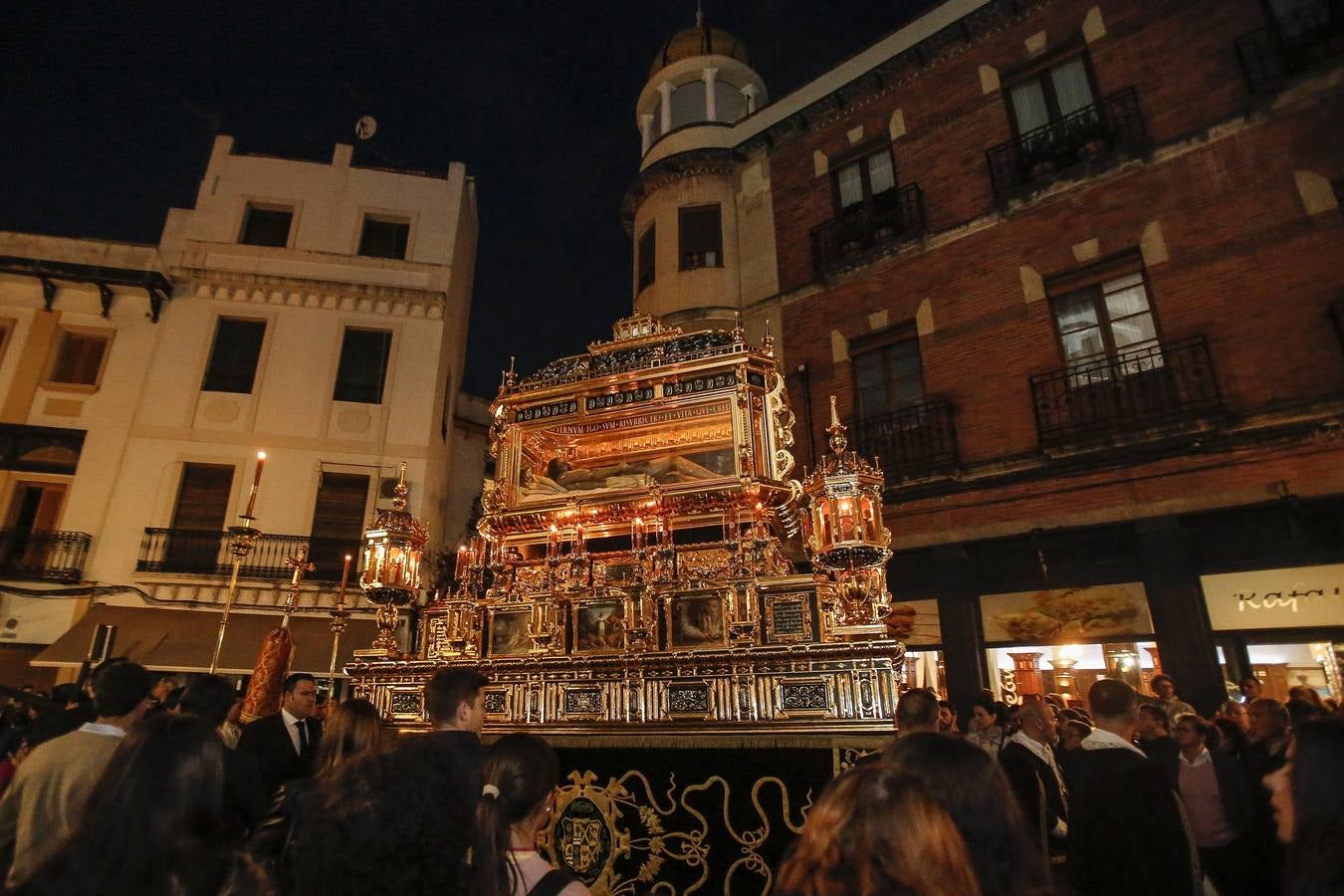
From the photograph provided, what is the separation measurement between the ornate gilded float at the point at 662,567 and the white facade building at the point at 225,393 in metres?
8.59

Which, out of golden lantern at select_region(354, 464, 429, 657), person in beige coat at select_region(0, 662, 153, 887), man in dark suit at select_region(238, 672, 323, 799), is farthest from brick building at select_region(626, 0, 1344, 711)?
person in beige coat at select_region(0, 662, 153, 887)

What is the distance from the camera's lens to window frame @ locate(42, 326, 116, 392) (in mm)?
14859

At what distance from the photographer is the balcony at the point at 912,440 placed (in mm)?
10688

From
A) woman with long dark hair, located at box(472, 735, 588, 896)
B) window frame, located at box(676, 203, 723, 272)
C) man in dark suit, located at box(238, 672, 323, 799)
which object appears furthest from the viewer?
window frame, located at box(676, 203, 723, 272)

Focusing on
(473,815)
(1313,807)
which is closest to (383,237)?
(473,815)

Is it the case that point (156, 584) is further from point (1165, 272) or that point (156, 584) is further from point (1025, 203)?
point (1165, 272)

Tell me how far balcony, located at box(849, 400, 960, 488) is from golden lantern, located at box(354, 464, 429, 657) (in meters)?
6.88

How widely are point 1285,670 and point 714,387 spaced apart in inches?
319

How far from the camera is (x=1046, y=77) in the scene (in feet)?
37.6

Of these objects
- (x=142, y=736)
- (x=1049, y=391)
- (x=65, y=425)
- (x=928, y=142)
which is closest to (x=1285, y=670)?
(x=1049, y=391)

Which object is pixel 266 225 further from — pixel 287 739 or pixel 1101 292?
pixel 1101 292

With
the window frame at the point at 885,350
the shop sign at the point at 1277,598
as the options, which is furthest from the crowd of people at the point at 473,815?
the window frame at the point at 885,350

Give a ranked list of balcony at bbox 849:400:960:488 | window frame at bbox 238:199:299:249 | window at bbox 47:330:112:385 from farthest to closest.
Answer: window frame at bbox 238:199:299:249 < window at bbox 47:330:112:385 < balcony at bbox 849:400:960:488

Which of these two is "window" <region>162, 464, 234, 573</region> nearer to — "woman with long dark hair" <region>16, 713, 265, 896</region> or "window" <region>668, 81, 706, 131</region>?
"window" <region>668, 81, 706, 131</region>
